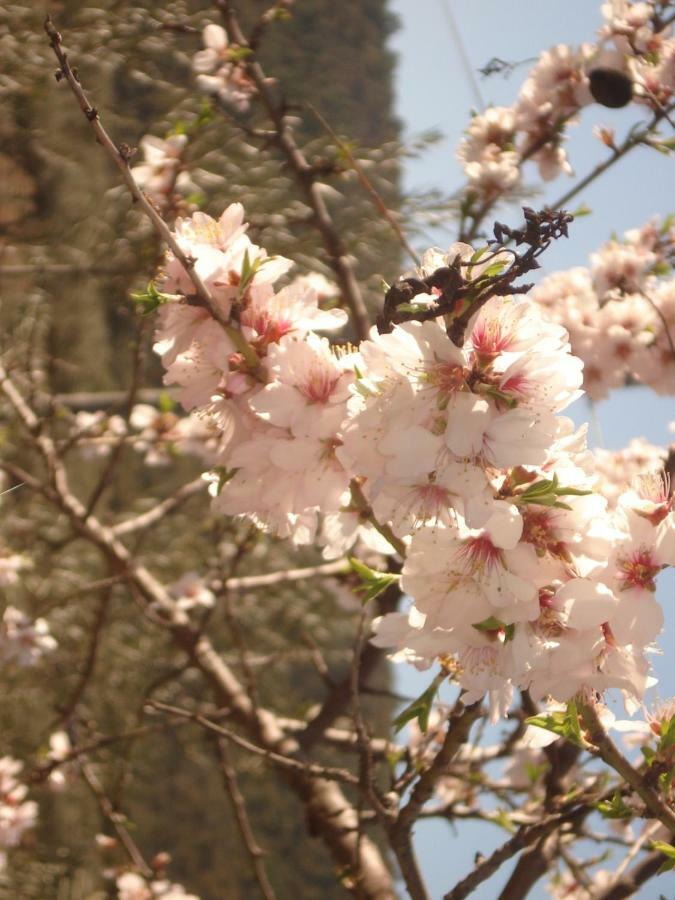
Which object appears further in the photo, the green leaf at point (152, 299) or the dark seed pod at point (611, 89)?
the dark seed pod at point (611, 89)

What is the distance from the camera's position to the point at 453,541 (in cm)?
41

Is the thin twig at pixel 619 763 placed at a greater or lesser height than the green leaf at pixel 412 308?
lesser

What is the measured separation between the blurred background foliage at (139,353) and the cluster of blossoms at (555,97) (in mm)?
167

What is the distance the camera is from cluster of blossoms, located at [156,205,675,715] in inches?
15.0

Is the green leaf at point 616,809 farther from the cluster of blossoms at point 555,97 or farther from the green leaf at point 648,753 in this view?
the cluster of blossoms at point 555,97

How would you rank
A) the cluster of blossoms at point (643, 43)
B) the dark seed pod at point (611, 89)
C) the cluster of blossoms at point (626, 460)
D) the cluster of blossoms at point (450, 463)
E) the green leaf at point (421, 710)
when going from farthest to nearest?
the cluster of blossoms at point (626, 460) → the cluster of blossoms at point (643, 43) → the dark seed pod at point (611, 89) → the green leaf at point (421, 710) → the cluster of blossoms at point (450, 463)

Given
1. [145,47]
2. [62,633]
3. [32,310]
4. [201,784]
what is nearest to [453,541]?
[145,47]

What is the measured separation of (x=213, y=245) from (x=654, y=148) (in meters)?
0.58

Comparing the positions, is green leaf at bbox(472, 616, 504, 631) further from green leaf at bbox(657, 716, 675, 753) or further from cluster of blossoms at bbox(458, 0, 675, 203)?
cluster of blossoms at bbox(458, 0, 675, 203)

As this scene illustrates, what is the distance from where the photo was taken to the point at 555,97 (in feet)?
3.36

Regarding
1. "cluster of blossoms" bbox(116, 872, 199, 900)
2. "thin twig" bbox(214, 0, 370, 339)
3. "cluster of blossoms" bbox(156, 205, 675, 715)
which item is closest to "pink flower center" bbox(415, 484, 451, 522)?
"cluster of blossoms" bbox(156, 205, 675, 715)

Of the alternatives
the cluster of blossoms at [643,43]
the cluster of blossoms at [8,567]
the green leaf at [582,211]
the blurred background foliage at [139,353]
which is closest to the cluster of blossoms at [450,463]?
the blurred background foliage at [139,353]

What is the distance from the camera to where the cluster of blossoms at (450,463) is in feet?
1.25

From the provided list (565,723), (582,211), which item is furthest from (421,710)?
(582,211)
